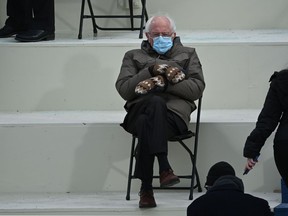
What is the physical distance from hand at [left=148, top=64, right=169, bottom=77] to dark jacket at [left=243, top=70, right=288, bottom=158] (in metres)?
1.04

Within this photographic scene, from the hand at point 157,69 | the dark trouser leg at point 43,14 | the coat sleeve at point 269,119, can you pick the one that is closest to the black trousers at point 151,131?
the hand at point 157,69

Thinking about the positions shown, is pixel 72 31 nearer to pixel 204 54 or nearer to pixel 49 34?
pixel 49 34

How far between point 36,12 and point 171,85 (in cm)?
188

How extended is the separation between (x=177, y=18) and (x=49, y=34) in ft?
4.17

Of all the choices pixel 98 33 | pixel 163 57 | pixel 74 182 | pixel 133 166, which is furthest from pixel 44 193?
pixel 98 33

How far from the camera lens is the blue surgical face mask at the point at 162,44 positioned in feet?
20.8

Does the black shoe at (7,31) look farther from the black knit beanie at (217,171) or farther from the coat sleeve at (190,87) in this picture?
the black knit beanie at (217,171)

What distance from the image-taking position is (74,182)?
21.8 ft

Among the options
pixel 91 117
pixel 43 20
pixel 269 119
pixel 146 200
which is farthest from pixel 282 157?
pixel 43 20

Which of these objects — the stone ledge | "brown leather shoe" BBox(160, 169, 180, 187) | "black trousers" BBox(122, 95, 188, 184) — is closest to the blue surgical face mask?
"black trousers" BBox(122, 95, 188, 184)

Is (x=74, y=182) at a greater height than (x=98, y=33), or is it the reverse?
(x=98, y=33)

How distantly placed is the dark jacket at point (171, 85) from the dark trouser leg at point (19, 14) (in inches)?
60.6

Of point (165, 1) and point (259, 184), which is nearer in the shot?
point (259, 184)

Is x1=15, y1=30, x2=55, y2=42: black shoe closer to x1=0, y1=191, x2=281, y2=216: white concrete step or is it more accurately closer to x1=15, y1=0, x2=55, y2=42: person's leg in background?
x1=15, y1=0, x2=55, y2=42: person's leg in background
